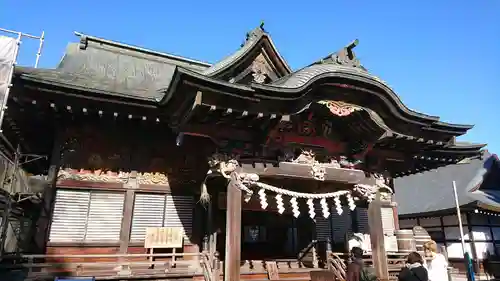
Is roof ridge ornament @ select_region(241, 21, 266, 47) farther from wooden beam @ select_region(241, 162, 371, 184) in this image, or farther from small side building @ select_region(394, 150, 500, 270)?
small side building @ select_region(394, 150, 500, 270)

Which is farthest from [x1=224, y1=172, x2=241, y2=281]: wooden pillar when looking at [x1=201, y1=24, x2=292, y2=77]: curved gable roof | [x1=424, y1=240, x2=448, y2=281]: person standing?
[x1=201, y1=24, x2=292, y2=77]: curved gable roof

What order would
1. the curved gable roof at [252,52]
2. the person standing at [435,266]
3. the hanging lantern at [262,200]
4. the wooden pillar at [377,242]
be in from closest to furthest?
the person standing at [435,266] → the hanging lantern at [262,200] → the wooden pillar at [377,242] → the curved gable roof at [252,52]

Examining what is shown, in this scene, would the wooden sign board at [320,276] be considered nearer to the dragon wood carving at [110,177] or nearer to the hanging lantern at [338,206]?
the hanging lantern at [338,206]

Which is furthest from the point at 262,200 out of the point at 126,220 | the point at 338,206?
the point at 126,220

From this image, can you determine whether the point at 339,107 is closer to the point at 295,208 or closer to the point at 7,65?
the point at 295,208

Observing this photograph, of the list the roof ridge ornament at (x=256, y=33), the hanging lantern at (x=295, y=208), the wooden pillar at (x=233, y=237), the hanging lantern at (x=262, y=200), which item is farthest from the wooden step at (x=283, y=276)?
the roof ridge ornament at (x=256, y=33)

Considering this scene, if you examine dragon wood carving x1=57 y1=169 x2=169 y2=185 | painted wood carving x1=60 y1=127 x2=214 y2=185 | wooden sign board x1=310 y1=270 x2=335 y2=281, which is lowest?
wooden sign board x1=310 y1=270 x2=335 y2=281

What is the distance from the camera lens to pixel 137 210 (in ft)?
29.1

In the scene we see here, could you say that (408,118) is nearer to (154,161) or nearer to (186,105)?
(186,105)

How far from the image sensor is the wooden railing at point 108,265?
708cm

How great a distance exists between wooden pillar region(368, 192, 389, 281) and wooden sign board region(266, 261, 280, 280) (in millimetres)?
2759

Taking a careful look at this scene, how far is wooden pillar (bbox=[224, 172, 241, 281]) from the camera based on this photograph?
6953 millimetres

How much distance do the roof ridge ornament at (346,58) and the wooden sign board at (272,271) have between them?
614 cm

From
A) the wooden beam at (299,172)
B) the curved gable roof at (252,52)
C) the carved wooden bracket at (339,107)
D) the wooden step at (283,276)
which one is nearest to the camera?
the wooden beam at (299,172)
